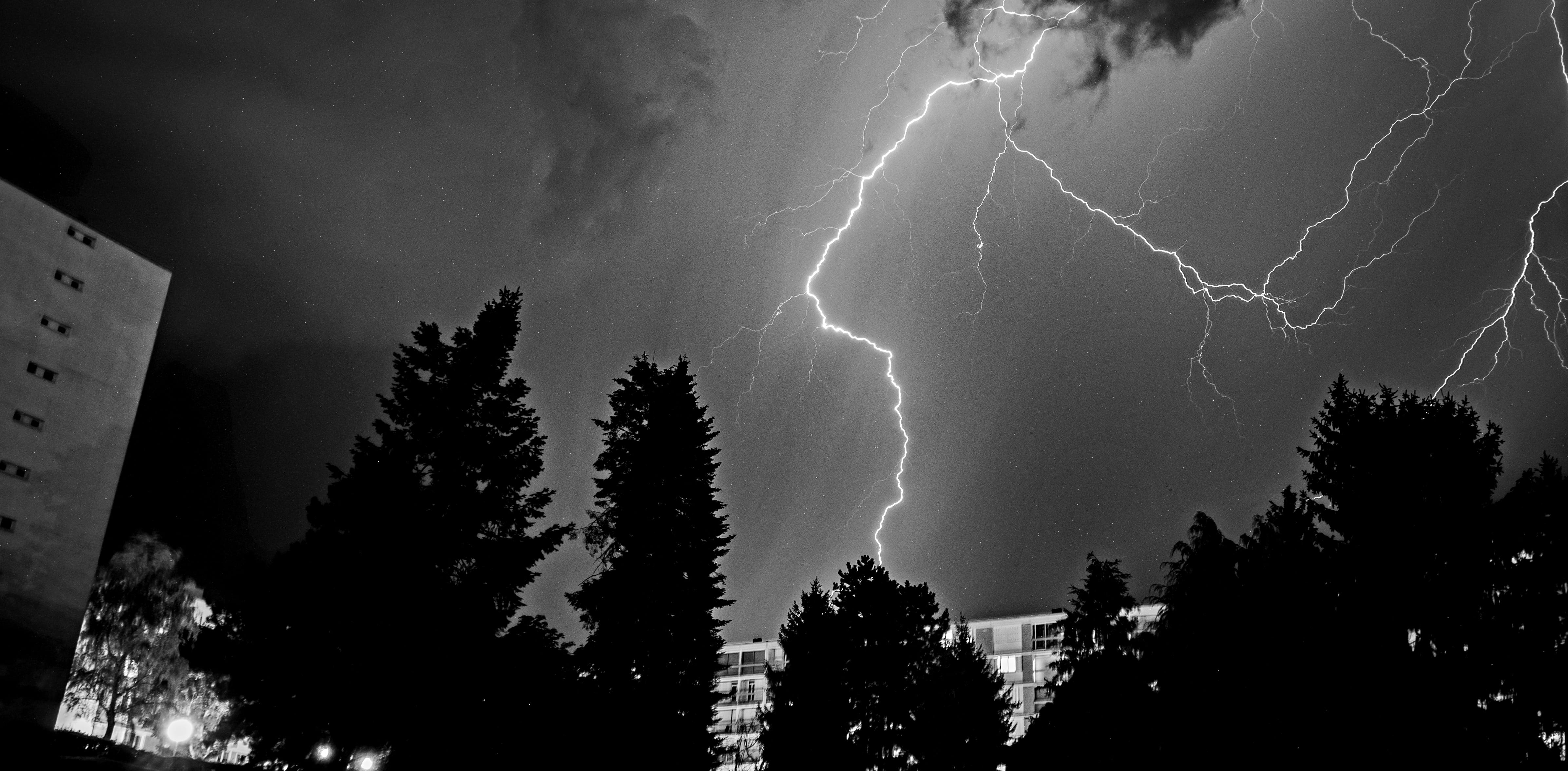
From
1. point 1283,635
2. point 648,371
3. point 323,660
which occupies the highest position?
point 648,371

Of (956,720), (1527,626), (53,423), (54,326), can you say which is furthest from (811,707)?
(54,326)

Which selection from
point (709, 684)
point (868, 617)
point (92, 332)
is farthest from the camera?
point (92, 332)

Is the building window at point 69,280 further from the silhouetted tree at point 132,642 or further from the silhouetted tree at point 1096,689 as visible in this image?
the silhouetted tree at point 1096,689

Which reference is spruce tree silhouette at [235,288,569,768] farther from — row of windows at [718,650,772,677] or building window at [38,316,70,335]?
row of windows at [718,650,772,677]

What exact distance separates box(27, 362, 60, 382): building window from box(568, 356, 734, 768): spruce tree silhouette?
32618mm

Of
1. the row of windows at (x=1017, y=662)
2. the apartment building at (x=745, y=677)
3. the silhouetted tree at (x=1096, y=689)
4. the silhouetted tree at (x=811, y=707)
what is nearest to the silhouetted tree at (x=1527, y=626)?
the silhouetted tree at (x=1096, y=689)

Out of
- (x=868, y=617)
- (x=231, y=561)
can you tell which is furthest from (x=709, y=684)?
(x=231, y=561)

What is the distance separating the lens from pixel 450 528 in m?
19.9

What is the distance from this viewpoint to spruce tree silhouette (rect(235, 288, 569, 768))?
59.0 ft

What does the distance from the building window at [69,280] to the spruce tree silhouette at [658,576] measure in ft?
111

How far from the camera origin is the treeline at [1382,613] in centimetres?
1644

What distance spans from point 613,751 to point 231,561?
155427 mm

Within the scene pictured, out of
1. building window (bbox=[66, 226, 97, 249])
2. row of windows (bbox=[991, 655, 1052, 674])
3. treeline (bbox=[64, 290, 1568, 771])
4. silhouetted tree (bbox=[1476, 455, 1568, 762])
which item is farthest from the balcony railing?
silhouetted tree (bbox=[1476, 455, 1568, 762])

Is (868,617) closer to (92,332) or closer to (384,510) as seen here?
(384,510)
